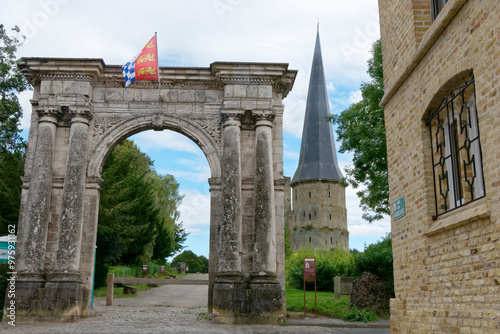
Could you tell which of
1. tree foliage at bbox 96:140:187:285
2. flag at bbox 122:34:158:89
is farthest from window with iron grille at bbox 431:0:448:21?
tree foliage at bbox 96:140:187:285

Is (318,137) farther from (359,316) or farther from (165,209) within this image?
(359,316)

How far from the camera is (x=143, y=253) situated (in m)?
27.5

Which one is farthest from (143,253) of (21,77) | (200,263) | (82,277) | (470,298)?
(200,263)

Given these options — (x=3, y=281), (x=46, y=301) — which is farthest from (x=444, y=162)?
(x=3, y=281)

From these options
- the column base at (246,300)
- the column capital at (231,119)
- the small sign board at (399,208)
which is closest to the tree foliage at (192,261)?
the column capital at (231,119)

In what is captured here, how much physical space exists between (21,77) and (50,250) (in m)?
12.9

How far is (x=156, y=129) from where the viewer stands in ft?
42.9

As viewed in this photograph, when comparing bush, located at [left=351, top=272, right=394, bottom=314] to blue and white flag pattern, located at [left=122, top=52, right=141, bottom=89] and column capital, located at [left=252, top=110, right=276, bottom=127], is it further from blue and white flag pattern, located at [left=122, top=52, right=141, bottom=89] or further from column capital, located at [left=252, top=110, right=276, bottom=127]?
blue and white flag pattern, located at [left=122, top=52, right=141, bottom=89]

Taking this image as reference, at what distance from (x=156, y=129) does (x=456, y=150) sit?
8.83 meters

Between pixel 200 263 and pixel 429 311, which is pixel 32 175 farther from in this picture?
pixel 200 263

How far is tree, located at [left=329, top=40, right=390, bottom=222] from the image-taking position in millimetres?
14531

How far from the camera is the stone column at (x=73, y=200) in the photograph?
11562mm

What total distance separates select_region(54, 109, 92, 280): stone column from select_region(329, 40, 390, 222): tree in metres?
7.91

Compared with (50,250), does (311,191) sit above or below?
above
